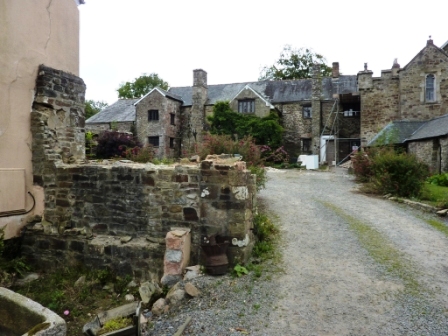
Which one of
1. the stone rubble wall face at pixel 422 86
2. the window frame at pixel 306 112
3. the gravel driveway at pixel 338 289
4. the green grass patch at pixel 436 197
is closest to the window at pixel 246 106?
the window frame at pixel 306 112

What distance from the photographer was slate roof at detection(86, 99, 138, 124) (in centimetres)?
3045

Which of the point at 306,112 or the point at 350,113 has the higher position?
the point at 306,112

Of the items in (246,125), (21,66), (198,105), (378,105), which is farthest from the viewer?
(198,105)

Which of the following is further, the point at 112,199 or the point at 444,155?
the point at 444,155

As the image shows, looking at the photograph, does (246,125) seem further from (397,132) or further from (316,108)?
(397,132)

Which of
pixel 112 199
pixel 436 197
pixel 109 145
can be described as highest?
pixel 109 145

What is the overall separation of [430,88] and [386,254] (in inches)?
791

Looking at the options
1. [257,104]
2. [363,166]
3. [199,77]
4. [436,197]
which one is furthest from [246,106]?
[436,197]

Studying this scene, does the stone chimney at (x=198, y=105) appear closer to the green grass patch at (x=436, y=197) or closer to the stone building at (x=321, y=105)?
the stone building at (x=321, y=105)

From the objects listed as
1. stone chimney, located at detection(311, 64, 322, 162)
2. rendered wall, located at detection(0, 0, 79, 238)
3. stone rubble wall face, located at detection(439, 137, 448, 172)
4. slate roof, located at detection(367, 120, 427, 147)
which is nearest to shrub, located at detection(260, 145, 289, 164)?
stone chimney, located at detection(311, 64, 322, 162)

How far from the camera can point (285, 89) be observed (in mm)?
28375

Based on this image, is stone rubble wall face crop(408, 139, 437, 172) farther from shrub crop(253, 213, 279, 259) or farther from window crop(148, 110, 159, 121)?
window crop(148, 110, 159, 121)

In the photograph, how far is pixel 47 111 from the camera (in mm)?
7129

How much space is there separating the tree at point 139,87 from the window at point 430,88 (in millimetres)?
33223
